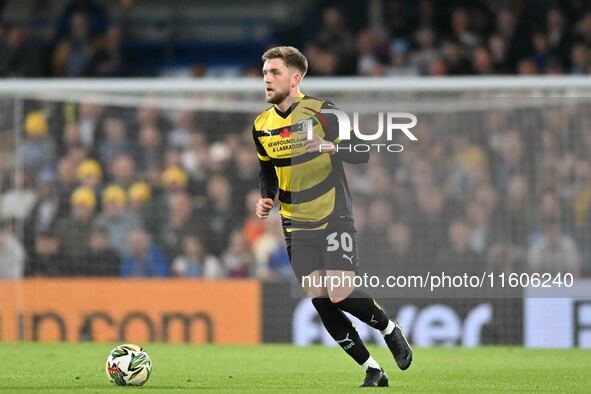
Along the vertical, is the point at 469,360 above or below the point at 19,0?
below

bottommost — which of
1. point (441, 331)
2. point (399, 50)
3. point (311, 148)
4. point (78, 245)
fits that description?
point (441, 331)

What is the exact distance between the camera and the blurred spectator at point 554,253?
13.5m

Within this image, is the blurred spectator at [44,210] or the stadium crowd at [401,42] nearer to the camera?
the blurred spectator at [44,210]

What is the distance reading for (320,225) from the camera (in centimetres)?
807

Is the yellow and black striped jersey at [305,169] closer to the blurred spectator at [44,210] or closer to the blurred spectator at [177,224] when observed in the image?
the blurred spectator at [177,224]

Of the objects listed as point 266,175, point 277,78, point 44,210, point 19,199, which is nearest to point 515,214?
point 44,210

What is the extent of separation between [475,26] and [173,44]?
491cm

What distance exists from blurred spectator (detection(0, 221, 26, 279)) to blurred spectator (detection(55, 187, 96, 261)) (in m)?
0.47

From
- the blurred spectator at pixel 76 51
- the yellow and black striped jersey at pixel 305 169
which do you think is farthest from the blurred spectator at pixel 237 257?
the yellow and black striped jersey at pixel 305 169

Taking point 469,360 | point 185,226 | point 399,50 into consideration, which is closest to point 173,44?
point 399,50

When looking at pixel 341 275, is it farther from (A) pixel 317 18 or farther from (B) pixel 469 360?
(A) pixel 317 18

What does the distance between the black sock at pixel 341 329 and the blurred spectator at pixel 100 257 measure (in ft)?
20.4

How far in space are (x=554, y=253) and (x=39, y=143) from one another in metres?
5.98

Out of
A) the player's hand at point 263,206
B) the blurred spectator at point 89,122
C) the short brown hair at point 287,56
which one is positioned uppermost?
the short brown hair at point 287,56
